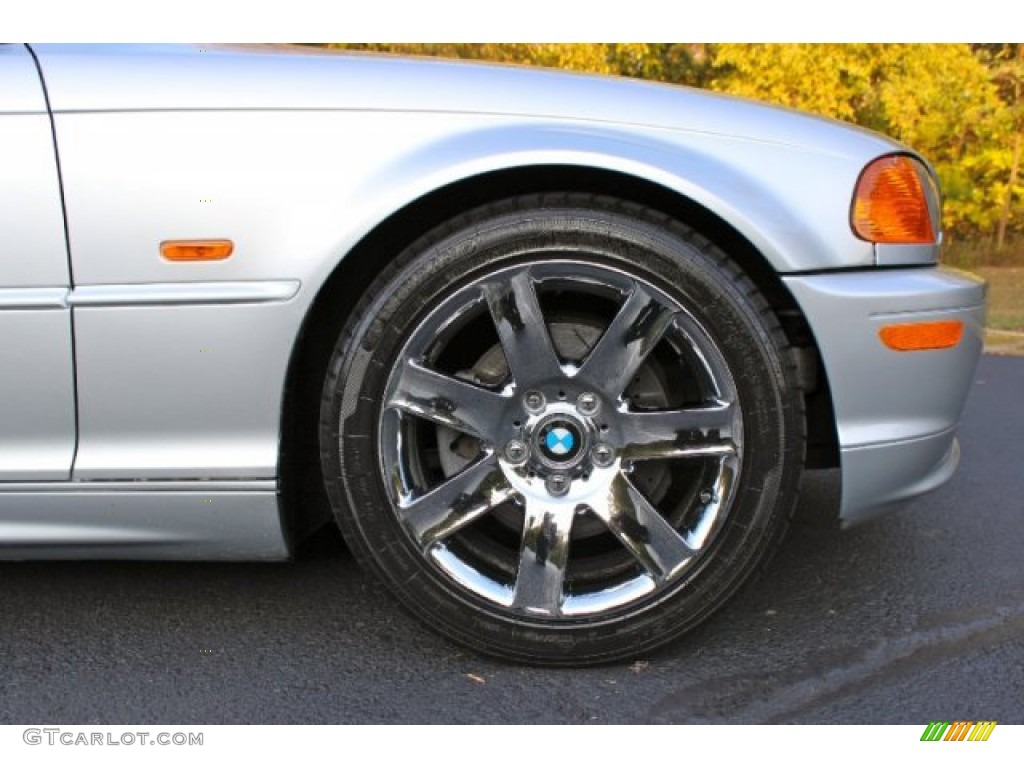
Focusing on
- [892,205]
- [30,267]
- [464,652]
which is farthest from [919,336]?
[30,267]

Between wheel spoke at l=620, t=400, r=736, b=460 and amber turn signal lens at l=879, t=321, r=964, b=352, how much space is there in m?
0.35

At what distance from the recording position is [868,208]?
216 centimetres

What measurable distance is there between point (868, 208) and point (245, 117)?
1.27 m

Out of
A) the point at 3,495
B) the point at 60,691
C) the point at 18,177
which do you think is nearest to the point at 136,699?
the point at 60,691

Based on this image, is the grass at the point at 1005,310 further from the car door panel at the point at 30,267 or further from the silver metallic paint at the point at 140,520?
the car door panel at the point at 30,267

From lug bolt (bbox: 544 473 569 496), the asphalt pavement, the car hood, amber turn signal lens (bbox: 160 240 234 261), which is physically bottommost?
the asphalt pavement

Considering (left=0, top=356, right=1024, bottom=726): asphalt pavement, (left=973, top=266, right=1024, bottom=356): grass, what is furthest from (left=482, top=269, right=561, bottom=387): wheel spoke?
(left=973, top=266, right=1024, bottom=356): grass

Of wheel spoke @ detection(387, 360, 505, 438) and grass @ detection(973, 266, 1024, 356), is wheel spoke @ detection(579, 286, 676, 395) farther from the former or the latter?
grass @ detection(973, 266, 1024, 356)

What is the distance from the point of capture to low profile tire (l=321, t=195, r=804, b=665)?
212 centimetres

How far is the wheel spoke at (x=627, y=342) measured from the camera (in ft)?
7.00

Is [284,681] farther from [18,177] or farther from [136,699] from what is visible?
[18,177]

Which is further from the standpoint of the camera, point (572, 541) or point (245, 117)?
point (572, 541)

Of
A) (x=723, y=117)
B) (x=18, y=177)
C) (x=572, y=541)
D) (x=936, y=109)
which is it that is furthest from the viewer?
(x=936, y=109)

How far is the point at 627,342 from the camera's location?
2150 mm
